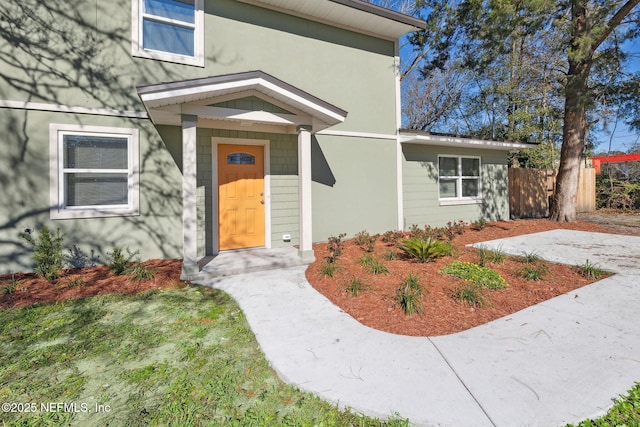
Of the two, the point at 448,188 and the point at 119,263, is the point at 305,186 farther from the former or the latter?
the point at 448,188

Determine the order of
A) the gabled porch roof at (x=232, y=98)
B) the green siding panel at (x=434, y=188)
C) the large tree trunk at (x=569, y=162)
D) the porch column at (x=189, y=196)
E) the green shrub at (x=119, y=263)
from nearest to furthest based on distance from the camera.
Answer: the gabled porch roof at (x=232, y=98) → the porch column at (x=189, y=196) → the green shrub at (x=119, y=263) → the green siding panel at (x=434, y=188) → the large tree trunk at (x=569, y=162)

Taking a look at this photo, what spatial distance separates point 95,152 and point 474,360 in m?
6.74

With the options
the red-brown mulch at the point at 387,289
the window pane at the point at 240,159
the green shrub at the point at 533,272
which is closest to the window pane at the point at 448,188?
the red-brown mulch at the point at 387,289

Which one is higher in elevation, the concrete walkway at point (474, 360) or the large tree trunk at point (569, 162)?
the large tree trunk at point (569, 162)

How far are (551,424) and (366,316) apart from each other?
189cm

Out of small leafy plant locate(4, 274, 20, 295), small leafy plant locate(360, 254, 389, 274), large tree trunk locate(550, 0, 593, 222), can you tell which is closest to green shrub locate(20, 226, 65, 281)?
small leafy plant locate(4, 274, 20, 295)

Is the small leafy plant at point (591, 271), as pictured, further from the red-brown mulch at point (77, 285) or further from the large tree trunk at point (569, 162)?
the large tree trunk at point (569, 162)

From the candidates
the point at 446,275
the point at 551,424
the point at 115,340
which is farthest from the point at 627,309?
the point at 115,340

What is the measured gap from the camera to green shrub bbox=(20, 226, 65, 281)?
15.5 ft

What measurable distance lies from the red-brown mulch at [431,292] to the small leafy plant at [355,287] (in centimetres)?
6

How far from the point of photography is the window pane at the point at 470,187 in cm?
1030

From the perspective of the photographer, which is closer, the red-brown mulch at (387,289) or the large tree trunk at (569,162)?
the red-brown mulch at (387,289)

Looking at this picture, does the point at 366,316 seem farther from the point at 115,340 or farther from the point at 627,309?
the point at 627,309

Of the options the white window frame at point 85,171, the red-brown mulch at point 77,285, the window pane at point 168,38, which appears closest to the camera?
the red-brown mulch at point 77,285
